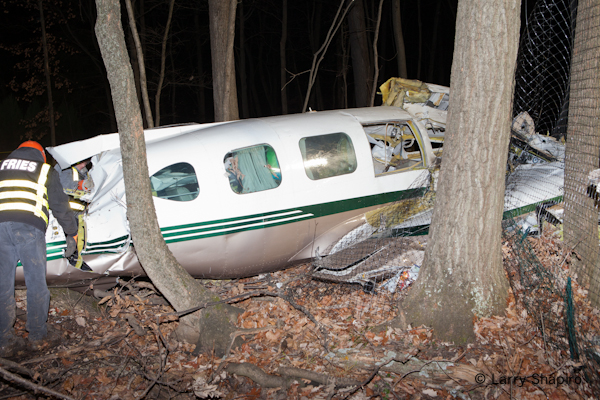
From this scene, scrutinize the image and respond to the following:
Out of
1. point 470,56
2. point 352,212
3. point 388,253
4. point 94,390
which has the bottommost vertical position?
point 94,390

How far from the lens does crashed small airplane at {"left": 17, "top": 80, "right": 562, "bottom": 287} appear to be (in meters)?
5.58

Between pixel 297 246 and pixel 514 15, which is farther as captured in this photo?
pixel 297 246

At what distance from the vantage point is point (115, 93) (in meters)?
4.57

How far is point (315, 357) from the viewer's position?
4.88 m

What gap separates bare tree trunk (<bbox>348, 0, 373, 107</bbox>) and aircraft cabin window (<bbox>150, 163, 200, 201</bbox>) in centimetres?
1041

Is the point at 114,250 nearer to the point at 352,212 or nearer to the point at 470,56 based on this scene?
the point at 352,212

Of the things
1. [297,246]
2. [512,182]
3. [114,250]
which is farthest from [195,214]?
[512,182]

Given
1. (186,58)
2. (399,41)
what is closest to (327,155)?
(399,41)

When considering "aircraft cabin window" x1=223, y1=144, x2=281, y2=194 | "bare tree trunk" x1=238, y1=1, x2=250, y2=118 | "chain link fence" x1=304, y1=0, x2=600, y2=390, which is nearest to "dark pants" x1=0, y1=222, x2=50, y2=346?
"aircraft cabin window" x1=223, y1=144, x2=281, y2=194

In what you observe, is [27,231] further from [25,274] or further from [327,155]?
[327,155]

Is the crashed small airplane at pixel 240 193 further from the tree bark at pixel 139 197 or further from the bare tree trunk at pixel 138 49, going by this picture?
the bare tree trunk at pixel 138 49

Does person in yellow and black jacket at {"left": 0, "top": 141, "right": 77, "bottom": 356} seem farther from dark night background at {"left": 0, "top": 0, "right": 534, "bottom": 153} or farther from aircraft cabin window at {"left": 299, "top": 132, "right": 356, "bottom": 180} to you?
dark night background at {"left": 0, "top": 0, "right": 534, "bottom": 153}

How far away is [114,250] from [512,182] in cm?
595

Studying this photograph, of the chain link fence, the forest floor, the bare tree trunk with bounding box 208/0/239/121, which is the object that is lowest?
the forest floor
